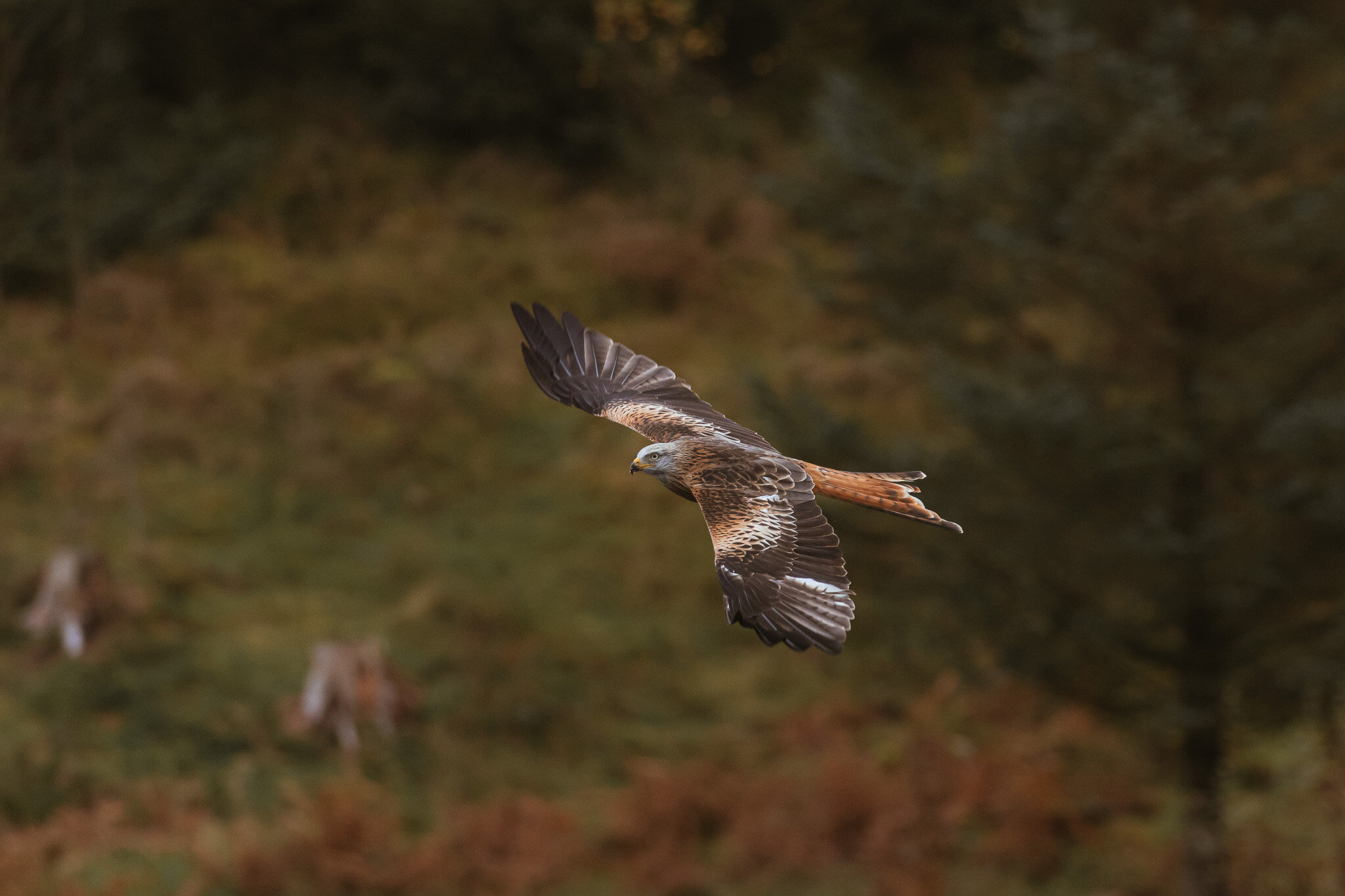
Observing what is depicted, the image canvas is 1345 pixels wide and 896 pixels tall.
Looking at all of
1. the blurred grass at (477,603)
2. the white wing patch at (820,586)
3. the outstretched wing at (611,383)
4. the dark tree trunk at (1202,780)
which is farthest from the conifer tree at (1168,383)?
the white wing patch at (820,586)

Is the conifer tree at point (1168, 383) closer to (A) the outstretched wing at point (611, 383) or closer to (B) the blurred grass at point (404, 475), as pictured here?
(B) the blurred grass at point (404, 475)

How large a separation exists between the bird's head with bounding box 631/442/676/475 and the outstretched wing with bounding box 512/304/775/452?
0.48 m

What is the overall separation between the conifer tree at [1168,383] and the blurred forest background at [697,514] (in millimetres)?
33

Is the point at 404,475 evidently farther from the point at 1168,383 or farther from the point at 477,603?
the point at 1168,383

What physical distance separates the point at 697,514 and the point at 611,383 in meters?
8.54

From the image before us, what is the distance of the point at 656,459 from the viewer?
2982 millimetres

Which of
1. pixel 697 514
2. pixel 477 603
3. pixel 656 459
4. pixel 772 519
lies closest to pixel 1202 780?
pixel 697 514

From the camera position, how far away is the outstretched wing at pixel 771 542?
8.85 feet

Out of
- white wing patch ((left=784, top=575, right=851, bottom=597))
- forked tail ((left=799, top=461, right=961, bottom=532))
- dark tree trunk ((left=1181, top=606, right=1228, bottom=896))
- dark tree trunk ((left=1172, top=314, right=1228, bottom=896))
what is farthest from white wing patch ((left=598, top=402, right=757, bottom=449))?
dark tree trunk ((left=1181, top=606, right=1228, bottom=896))

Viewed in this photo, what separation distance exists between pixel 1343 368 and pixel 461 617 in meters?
6.86

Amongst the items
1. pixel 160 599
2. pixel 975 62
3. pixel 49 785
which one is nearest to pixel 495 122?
pixel 975 62

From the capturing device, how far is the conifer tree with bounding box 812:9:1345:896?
7281 mm

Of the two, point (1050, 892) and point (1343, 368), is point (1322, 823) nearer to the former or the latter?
point (1050, 892)

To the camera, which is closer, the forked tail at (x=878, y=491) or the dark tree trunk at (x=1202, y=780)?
the forked tail at (x=878, y=491)
